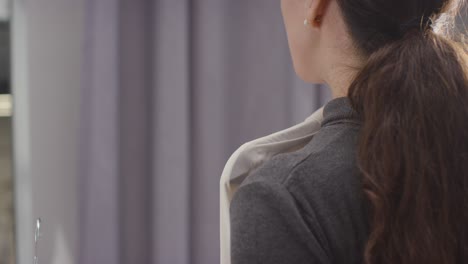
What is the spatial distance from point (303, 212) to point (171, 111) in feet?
3.41

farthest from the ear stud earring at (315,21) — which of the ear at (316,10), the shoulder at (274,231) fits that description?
the shoulder at (274,231)

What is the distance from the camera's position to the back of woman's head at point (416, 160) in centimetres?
55

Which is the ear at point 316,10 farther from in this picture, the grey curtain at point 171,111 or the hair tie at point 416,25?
the grey curtain at point 171,111

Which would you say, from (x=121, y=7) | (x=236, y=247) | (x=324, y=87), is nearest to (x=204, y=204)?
(x=324, y=87)

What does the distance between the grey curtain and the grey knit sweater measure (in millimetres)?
998

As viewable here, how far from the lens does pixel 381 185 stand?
0.55m

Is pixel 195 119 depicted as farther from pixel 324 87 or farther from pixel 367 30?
pixel 367 30

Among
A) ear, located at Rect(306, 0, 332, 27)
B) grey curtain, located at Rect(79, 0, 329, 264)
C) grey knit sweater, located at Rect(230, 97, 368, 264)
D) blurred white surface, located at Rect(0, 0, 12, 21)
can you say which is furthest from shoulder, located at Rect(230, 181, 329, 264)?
blurred white surface, located at Rect(0, 0, 12, 21)

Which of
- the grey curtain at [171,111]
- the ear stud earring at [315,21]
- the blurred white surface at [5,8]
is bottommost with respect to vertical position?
the grey curtain at [171,111]

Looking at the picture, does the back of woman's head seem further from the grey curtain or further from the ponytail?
the grey curtain

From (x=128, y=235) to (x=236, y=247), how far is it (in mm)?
1099

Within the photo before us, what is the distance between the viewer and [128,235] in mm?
1592

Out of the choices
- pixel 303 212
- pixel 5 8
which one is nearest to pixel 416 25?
pixel 303 212

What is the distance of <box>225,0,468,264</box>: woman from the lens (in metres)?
0.54
